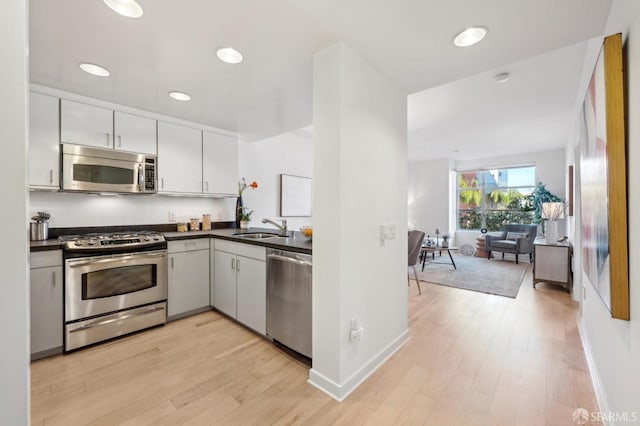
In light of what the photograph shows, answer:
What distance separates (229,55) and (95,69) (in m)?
1.14

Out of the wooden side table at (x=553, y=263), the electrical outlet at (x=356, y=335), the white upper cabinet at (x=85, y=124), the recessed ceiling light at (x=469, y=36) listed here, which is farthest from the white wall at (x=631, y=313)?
the white upper cabinet at (x=85, y=124)

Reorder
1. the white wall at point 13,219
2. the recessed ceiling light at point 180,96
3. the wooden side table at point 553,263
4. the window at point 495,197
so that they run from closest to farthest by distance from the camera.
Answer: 1. the white wall at point 13,219
2. the recessed ceiling light at point 180,96
3. the wooden side table at point 553,263
4. the window at point 495,197

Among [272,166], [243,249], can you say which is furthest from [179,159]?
[272,166]

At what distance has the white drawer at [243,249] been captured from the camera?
2.44m

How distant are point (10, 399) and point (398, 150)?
2442 millimetres

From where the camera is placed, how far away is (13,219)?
698 mm

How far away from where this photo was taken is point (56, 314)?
2.22m

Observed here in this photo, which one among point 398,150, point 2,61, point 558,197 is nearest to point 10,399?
point 2,61

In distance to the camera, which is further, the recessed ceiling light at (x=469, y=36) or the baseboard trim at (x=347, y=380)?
the baseboard trim at (x=347, y=380)

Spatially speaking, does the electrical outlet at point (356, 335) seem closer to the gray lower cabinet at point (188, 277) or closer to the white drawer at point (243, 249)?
the white drawer at point (243, 249)

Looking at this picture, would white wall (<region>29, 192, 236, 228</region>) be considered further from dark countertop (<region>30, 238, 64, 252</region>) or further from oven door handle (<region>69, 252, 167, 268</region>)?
oven door handle (<region>69, 252, 167, 268</region>)

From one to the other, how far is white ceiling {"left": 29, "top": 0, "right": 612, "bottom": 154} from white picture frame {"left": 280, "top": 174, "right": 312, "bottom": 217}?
5.62 ft

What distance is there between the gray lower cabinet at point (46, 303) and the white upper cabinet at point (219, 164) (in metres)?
1.60

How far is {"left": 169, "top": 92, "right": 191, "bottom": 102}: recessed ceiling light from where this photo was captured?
2.60 meters
